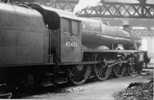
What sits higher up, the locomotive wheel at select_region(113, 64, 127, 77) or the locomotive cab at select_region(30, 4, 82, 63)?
the locomotive cab at select_region(30, 4, 82, 63)

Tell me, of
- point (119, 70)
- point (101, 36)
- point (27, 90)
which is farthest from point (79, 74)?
point (119, 70)

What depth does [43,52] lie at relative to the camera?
1030 centimetres

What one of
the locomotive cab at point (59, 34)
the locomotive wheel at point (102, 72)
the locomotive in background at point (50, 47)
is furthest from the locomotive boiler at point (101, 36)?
the locomotive cab at point (59, 34)

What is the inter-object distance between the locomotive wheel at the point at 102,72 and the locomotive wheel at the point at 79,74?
2.71ft

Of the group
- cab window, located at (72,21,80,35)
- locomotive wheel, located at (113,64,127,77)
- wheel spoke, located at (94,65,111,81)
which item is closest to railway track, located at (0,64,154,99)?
cab window, located at (72,21,80,35)

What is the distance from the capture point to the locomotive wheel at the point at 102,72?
48.0 ft

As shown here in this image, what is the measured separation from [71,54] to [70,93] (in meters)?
1.76

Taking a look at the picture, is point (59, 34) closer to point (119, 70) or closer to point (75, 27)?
point (75, 27)

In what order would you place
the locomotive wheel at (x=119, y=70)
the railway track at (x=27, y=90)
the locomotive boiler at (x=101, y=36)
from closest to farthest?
the railway track at (x=27, y=90) < the locomotive boiler at (x=101, y=36) < the locomotive wheel at (x=119, y=70)

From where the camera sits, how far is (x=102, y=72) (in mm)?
15180

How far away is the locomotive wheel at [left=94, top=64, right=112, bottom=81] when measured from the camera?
1464 cm

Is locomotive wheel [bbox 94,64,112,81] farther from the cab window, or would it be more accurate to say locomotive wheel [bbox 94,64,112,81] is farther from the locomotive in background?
the cab window

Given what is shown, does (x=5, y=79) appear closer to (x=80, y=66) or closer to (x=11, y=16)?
(x=11, y=16)

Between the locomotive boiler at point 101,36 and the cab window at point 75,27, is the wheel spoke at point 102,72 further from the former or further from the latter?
the cab window at point 75,27
